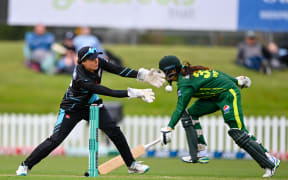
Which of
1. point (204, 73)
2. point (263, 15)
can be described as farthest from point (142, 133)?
point (204, 73)

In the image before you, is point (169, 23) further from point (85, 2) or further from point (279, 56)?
point (279, 56)

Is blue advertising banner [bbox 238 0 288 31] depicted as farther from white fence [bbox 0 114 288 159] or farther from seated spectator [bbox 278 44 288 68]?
seated spectator [bbox 278 44 288 68]

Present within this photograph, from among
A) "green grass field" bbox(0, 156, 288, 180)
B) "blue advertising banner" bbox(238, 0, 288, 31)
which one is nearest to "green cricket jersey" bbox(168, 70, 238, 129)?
"green grass field" bbox(0, 156, 288, 180)

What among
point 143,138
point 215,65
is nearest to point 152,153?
point 143,138

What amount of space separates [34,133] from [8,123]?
0.74m

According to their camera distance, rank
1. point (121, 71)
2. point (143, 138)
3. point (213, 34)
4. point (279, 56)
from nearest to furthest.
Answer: point (121, 71) → point (143, 138) → point (279, 56) → point (213, 34)

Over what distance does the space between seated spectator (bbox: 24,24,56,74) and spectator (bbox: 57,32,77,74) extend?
271mm

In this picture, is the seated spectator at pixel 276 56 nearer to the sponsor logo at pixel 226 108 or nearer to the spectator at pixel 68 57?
the spectator at pixel 68 57

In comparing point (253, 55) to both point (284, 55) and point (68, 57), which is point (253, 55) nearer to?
point (284, 55)

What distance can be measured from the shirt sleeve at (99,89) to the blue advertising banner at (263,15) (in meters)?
6.35

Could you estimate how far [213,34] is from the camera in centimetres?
2006

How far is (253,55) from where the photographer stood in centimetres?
1706

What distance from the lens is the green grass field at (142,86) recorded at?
57.6 ft

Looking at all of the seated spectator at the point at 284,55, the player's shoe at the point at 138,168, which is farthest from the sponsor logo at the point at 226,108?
the seated spectator at the point at 284,55
